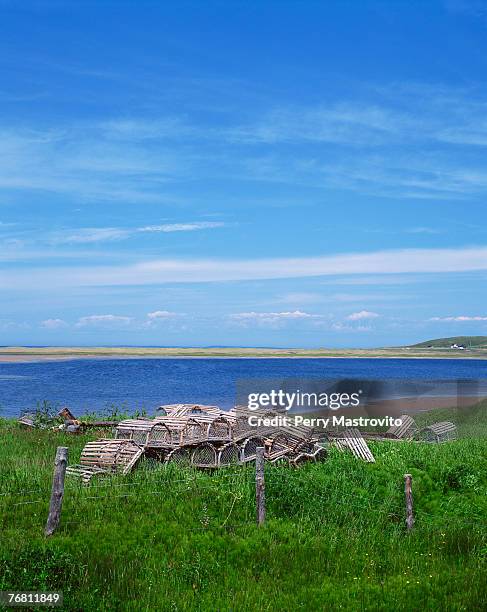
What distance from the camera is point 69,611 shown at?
1068 cm

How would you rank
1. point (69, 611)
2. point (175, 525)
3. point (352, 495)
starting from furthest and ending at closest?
point (352, 495) < point (175, 525) < point (69, 611)

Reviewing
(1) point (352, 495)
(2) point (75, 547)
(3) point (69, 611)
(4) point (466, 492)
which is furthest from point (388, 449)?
(3) point (69, 611)

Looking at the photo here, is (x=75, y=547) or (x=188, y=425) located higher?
(x=188, y=425)

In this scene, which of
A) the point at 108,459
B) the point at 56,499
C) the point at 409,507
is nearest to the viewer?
the point at 56,499

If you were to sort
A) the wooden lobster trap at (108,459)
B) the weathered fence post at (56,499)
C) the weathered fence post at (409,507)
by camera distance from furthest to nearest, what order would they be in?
the wooden lobster trap at (108,459), the weathered fence post at (409,507), the weathered fence post at (56,499)

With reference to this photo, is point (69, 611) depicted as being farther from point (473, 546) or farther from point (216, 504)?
point (473, 546)

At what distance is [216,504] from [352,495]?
13.3ft

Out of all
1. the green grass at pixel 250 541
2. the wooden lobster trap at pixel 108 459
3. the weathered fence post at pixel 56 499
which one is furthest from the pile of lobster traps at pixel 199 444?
the weathered fence post at pixel 56 499

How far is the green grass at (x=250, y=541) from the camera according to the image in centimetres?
1155

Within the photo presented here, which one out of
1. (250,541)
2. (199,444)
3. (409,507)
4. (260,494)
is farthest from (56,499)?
(409,507)

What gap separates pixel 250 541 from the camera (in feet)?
45.1

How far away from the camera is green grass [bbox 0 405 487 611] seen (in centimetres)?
1155

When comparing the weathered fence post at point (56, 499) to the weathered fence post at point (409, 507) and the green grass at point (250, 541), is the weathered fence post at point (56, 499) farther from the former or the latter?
the weathered fence post at point (409, 507)

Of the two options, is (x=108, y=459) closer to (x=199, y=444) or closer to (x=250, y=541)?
(x=199, y=444)
